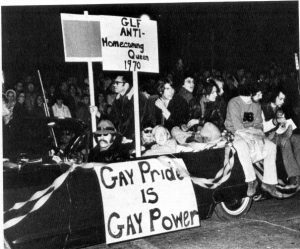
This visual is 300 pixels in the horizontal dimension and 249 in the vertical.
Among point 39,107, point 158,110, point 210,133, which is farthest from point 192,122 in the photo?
point 39,107

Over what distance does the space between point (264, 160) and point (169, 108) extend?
142 centimetres

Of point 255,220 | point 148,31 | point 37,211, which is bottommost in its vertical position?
point 255,220

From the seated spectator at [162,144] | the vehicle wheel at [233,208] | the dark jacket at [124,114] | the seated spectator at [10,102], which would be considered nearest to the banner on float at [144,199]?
the seated spectator at [162,144]

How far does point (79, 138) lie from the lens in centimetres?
411

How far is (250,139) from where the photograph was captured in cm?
482

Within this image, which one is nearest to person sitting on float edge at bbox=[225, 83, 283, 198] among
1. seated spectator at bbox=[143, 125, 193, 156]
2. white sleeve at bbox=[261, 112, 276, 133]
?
white sleeve at bbox=[261, 112, 276, 133]

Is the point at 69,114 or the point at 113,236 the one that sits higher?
the point at 69,114

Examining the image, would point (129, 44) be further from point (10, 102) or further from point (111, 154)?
point (10, 102)

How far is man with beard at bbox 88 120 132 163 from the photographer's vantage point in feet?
13.1

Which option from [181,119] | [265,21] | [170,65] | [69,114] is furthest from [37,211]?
[265,21]

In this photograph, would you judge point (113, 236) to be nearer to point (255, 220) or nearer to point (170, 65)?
point (255, 220)

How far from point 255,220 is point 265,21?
25.1 ft

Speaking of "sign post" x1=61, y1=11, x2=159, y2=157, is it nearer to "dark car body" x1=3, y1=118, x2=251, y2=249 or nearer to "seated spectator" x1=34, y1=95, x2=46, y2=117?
"dark car body" x1=3, y1=118, x2=251, y2=249

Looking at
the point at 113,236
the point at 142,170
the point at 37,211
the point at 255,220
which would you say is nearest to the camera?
the point at 37,211
